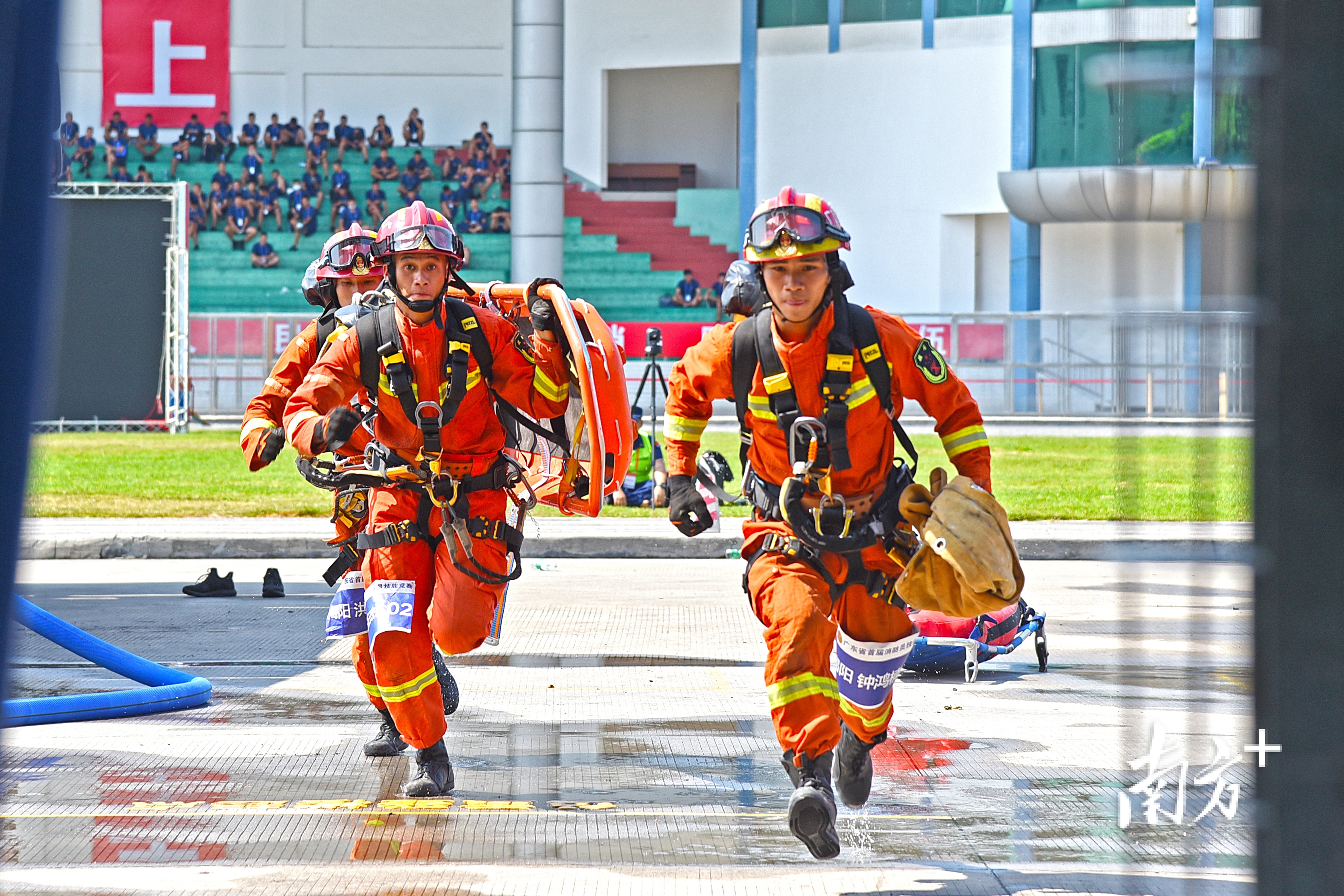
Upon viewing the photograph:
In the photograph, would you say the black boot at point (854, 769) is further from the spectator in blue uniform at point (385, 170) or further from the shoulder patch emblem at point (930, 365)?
the spectator in blue uniform at point (385, 170)

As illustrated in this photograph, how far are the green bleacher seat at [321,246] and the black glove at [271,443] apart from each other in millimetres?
31250

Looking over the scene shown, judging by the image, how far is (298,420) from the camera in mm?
5074

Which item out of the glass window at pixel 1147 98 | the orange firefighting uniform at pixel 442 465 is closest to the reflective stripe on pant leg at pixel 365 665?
the orange firefighting uniform at pixel 442 465

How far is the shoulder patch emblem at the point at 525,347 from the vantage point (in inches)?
213

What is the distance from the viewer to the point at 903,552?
4551mm

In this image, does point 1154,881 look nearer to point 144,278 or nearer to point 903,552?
point 903,552

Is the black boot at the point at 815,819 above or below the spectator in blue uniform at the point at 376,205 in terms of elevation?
below

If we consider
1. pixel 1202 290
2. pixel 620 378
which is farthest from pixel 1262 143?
pixel 620 378

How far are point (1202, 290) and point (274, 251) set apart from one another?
125 feet

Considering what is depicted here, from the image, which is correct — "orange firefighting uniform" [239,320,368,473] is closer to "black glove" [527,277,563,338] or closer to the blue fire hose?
"black glove" [527,277,563,338]

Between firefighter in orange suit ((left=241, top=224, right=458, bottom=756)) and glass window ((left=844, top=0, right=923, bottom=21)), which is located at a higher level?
glass window ((left=844, top=0, right=923, bottom=21))

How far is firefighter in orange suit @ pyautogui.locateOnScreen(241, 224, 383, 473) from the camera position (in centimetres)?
533

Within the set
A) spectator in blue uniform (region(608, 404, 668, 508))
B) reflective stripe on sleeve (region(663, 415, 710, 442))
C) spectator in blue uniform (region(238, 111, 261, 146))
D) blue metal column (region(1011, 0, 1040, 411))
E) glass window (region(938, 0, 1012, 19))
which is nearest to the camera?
reflective stripe on sleeve (region(663, 415, 710, 442))

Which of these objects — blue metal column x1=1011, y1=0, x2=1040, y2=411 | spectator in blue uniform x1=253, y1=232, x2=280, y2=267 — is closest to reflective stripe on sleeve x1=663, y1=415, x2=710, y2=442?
blue metal column x1=1011, y1=0, x2=1040, y2=411
